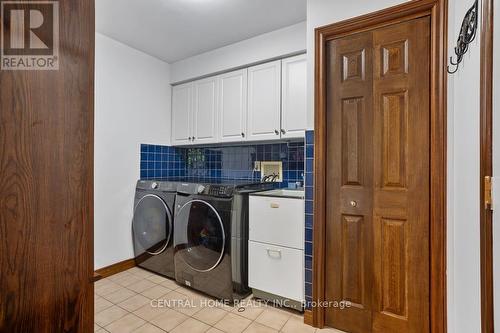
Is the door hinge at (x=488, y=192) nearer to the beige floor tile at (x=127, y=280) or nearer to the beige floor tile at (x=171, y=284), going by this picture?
the beige floor tile at (x=171, y=284)

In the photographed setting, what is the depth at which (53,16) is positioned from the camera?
2.43ft

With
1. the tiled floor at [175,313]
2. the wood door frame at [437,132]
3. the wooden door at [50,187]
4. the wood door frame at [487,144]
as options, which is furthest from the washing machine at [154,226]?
the wood door frame at [487,144]

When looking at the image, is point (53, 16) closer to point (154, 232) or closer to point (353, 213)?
point (353, 213)

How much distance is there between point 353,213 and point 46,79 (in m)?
1.68

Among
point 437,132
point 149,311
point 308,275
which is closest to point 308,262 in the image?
point 308,275

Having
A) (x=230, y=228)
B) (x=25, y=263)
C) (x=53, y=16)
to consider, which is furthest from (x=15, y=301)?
(x=230, y=228)

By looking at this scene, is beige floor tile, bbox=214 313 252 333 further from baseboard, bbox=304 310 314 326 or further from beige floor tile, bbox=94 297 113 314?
beige floor tile, bbox=94 297 113 314

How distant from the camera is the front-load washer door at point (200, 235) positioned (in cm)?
204

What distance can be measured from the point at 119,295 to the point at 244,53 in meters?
2.52

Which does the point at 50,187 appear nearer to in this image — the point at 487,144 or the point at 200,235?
the point at 487,144

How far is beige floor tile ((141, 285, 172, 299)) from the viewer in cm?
216

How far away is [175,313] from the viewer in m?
1.92

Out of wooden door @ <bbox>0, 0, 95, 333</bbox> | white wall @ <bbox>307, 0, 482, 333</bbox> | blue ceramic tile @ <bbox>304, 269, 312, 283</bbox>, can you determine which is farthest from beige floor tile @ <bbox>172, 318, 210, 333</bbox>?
white wall @ <bbox>307, 0, 482, 333</bbox>

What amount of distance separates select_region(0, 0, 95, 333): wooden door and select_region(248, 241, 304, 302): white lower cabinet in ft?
4.35
